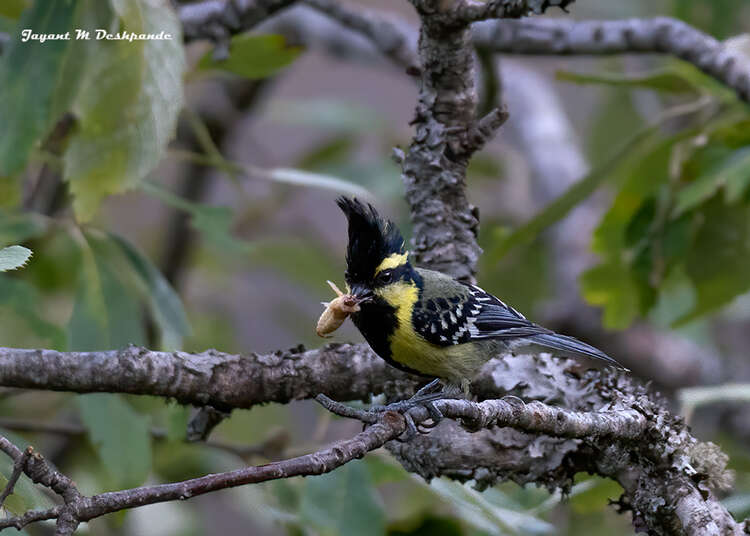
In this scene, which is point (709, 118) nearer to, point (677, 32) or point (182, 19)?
point (677, 32)

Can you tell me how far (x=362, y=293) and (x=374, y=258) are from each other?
0.08m

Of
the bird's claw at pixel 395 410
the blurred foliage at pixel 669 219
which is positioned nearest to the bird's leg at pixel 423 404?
the bird's claw at pixel 395 410

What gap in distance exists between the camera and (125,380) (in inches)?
52.1

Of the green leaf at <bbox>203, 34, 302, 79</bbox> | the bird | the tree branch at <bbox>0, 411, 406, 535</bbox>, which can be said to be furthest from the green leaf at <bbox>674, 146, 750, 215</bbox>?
the tree branch at <bbox>0, 411, 406, 535</bbox>

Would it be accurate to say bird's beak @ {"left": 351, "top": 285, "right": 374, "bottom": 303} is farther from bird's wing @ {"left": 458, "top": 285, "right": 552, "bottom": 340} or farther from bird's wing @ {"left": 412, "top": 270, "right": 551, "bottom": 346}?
bird's wing @ {"left": 458, "top": 285, "right": 552, "bottom": 340}

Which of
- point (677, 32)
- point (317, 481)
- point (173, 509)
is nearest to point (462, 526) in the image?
point (317, 481)

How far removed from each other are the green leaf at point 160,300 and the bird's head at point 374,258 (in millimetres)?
380

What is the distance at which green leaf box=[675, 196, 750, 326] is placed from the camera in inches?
82.2

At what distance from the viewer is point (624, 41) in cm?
222

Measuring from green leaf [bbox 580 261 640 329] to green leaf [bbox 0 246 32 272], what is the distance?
4.66ft

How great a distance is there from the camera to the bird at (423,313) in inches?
68.0

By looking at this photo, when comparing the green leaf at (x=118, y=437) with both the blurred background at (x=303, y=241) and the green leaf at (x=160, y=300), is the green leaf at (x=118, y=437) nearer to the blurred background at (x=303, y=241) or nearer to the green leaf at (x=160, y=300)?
the blurred background at (x=303, y=241)

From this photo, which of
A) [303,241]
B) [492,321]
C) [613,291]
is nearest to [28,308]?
[492,321]

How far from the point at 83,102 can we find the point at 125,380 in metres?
0.61
